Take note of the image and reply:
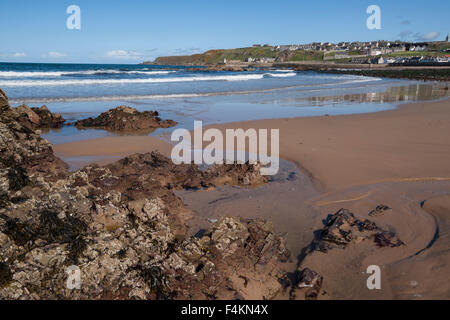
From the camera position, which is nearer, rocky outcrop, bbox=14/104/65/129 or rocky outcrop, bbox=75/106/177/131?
rocky outcrop, bbox=14/104/65/129

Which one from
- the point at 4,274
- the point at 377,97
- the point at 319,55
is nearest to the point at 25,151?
the point at 4,274

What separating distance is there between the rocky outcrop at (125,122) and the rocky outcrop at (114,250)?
22.7ft

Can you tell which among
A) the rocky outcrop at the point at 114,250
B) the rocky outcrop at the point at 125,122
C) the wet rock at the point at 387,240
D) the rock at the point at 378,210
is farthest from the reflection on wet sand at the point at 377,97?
the rocky outcrop at the point at 114,250

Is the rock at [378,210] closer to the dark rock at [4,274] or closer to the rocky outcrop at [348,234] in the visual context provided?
the rocky outcrop at [348,234]

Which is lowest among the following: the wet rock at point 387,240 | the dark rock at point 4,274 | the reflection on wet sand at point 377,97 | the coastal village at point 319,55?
the wet rock at point 387,240

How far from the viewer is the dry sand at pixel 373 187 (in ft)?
10.2

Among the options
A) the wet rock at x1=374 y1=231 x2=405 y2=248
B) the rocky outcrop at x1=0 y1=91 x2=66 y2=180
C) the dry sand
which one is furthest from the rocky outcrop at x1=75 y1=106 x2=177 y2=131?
the wet rock at x1=374 y1=231 x2=405 y2=248

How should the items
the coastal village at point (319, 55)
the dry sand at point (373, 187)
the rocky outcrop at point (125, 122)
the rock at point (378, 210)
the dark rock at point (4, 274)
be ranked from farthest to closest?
the coastal village at point (319, 55), the rocky outcrop at point (125, 122), the rock at point (378, 210), the dry sand at point (373, 187), the dark rock at point (4, 274)

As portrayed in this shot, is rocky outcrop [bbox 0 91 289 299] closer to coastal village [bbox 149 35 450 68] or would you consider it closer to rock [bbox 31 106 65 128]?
rock [bbox 31 106 65 128]

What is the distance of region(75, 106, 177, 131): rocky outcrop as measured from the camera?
432 inches

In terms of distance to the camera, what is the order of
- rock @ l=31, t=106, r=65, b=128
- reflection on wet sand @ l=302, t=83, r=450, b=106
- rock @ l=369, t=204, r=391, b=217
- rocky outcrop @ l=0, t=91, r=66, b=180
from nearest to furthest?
1. rock @ l=369, t=204, r=391, b=217
2. rocky outcrop @ l=0, t=91, r=66, b=180
3. rock @ l=31, t=106, r=65, b=128
4. reflection on wet sand @ l=302, t=83, r=450, b=106

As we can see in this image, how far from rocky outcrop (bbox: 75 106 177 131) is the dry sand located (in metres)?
1.70

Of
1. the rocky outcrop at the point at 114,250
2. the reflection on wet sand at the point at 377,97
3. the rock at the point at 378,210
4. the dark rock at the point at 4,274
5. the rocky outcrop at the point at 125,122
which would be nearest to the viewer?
the dark rock at the point at 4,274
